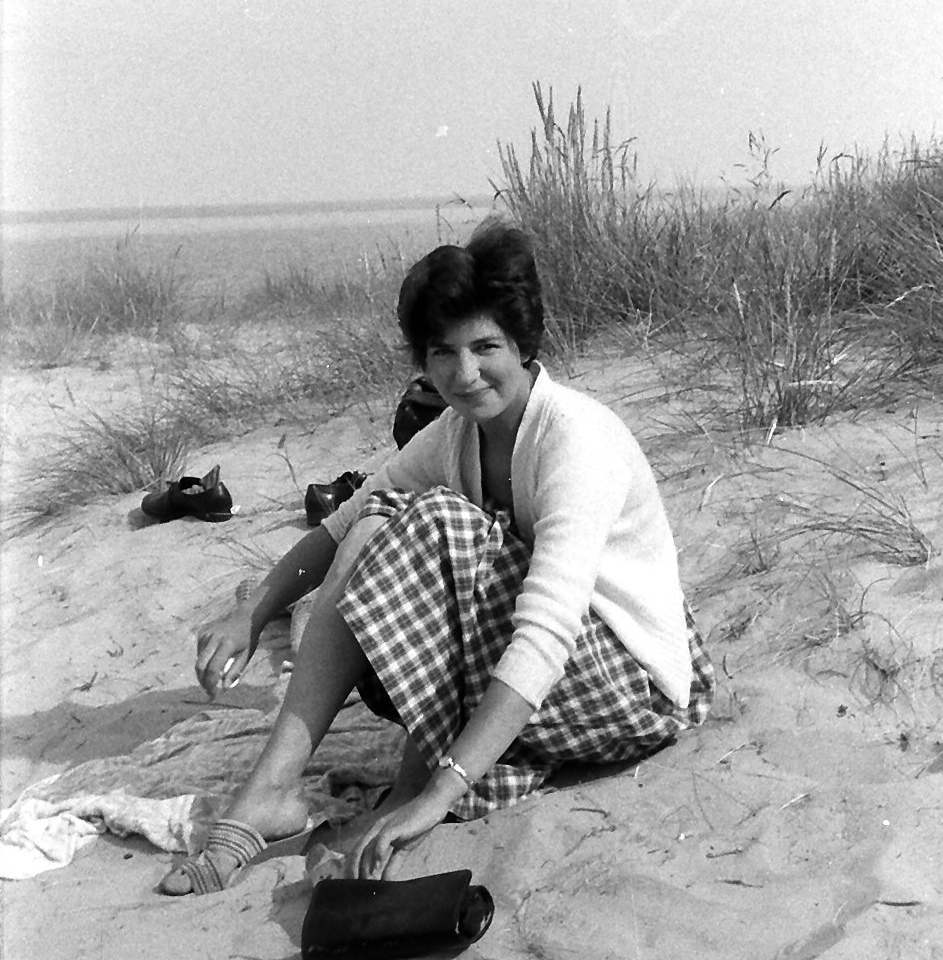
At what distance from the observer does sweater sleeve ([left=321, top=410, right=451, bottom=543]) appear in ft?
8.93

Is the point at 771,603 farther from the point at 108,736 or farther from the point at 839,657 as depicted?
the point at 108,736

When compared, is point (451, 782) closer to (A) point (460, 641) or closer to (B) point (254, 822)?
(A) point (460, 641)

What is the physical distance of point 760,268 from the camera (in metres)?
4.99

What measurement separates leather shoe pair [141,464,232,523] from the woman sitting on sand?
7.00ft

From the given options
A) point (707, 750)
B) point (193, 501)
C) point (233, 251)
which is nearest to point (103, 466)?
point (193, 501)

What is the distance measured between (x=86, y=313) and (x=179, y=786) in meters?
6.69

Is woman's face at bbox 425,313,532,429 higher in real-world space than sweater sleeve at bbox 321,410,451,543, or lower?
higher

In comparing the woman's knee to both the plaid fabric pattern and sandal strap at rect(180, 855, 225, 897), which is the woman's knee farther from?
sandal strap at rect(180, 855, 225, 897)

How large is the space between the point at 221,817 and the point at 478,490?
2.67 feet

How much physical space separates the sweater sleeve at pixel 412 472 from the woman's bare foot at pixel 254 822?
0.60 metres

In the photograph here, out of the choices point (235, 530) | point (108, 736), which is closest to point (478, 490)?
point (108, 736)

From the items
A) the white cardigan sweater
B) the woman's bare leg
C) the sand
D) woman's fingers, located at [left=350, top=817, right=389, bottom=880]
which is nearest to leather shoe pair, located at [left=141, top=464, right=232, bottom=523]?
the sand

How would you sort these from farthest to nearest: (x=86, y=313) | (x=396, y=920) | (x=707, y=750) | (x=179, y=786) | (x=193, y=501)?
(x=86, y=313), (x=193, y=501), (x=179, y=786), (x=707, y=750), (x=396, y=920)

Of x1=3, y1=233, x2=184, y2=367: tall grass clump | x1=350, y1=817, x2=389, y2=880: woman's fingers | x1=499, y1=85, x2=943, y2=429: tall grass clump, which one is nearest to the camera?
x1=350, y1=817, x2=389, y2=880: woman's fingers
